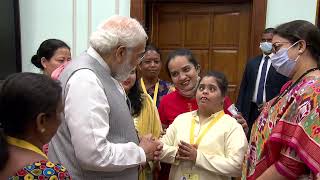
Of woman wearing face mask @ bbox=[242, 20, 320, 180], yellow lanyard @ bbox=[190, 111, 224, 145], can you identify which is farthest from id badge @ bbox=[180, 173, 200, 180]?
woman wearing face mask @ bbox=[242, 20, 320, 180]

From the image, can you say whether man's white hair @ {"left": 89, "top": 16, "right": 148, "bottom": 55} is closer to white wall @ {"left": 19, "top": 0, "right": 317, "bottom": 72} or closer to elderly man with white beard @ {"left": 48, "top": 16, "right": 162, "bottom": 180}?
elderly man with white beard @ {"left": 48, "top": 16, "right": 162, "bottom": 180}

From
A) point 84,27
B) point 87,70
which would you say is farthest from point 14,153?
point 84,27

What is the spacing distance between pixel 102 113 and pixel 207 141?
2.43ft

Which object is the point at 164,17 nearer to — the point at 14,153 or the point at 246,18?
the point at 246,18

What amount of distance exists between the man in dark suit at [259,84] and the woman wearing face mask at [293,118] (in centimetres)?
180

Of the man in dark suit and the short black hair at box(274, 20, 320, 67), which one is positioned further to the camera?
the man in dark suit

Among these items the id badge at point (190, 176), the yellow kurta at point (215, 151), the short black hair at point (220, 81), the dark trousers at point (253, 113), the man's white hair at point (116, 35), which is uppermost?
the man's white hair at point (116, 35)

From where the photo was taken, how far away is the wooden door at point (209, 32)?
4.10 meters

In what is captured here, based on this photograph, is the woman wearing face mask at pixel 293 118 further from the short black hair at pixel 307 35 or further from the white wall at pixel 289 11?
the white wall at pixel 289 11

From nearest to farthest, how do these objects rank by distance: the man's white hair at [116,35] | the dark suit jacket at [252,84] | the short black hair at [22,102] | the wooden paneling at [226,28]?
1. the short black hair at [22,102]
2. the man's white hair at [116,35]
3. the dark suit jacket at [252,84]
4. the wooden paneling at [226,28]

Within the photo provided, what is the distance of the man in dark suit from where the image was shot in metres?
3.40

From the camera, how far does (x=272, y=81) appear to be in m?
3.41

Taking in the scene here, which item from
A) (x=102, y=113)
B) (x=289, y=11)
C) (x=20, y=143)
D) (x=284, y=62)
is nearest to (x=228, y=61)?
(x=289, y=11)

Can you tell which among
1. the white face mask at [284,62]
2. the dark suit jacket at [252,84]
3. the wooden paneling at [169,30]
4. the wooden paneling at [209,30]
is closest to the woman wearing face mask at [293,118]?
the white face mask at [284,62]
